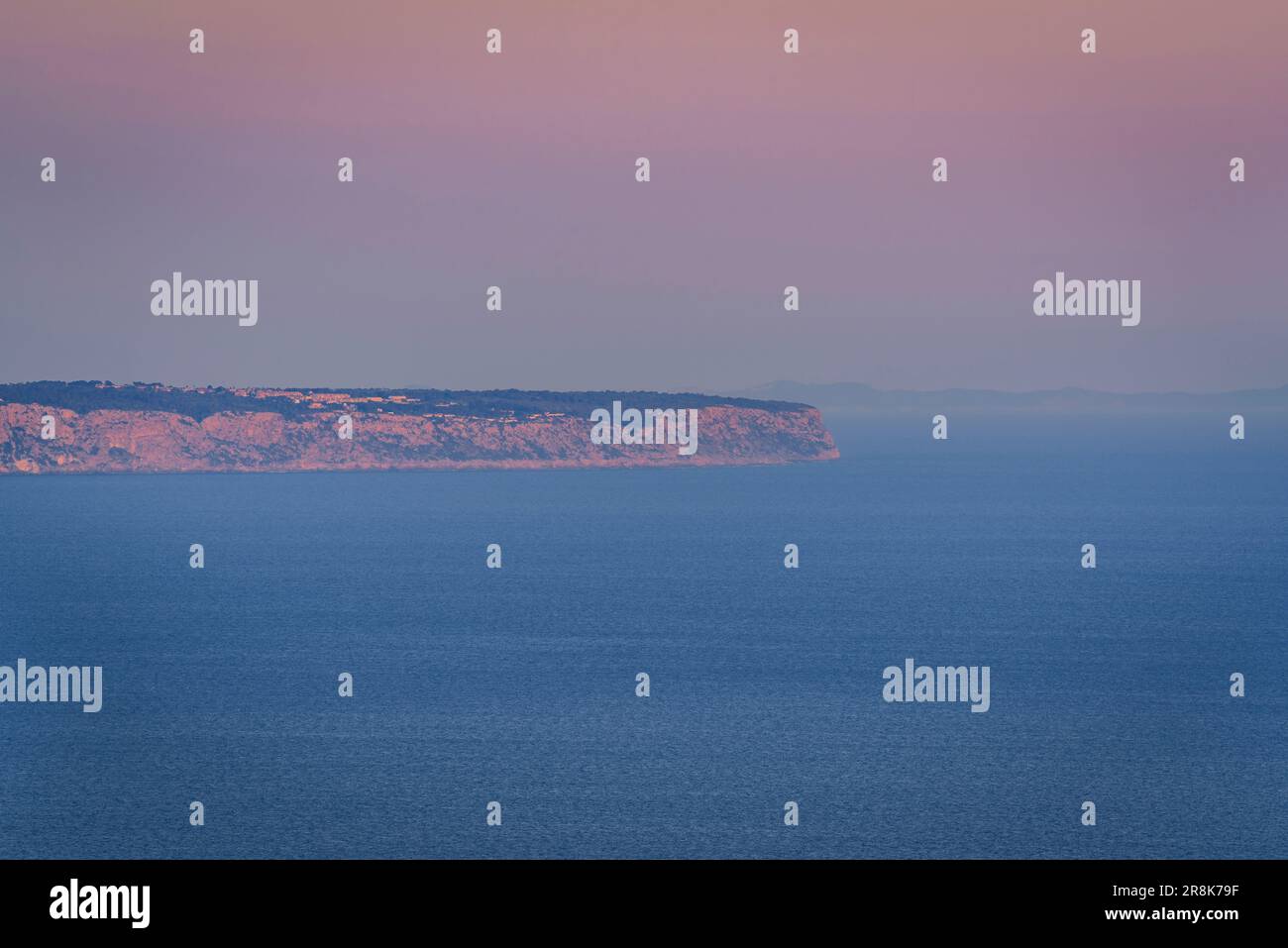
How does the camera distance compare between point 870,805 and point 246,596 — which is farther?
point 246,596

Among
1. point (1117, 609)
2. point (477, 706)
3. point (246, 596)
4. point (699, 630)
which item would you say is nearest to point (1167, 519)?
point (1117, 609)

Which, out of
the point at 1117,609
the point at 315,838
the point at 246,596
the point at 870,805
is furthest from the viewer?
the point at 246,596
